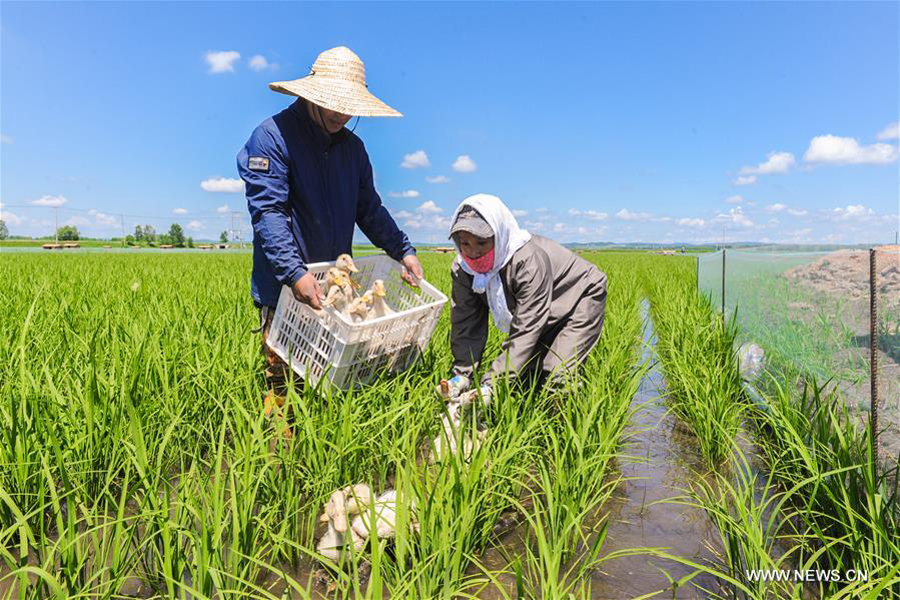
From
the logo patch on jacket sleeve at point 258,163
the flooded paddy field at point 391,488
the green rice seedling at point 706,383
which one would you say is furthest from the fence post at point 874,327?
the logo patch on jacket sleeve at point 258,163

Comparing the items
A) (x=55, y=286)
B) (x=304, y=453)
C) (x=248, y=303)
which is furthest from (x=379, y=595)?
(x=55, y=286)

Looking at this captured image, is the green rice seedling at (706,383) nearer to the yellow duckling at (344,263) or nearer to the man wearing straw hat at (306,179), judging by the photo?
the man wearing straw hat at (306,179)

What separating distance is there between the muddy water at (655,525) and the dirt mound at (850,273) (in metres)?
0.77

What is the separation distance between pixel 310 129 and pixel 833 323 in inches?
83.4

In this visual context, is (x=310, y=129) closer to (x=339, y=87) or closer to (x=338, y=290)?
(x=339, y=87)

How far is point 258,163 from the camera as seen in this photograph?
6.88 ft

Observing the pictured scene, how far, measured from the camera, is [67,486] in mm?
1380

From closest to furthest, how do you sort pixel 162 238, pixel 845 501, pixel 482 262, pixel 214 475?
pixel 845 501 → pixel 214 475 → pixel 482 262 → pixel 162 238

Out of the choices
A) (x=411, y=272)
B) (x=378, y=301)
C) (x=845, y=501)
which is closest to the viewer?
(x=845, y=501)

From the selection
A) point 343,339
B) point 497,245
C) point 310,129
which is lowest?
point 343,339

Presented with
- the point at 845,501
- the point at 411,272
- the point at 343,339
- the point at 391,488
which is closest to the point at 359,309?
the point at 343,339

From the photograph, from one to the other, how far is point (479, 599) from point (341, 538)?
0.38 meters

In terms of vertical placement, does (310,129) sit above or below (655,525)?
above

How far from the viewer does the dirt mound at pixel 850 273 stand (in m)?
1.58
